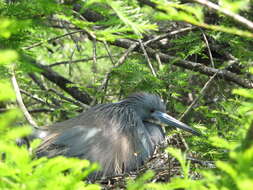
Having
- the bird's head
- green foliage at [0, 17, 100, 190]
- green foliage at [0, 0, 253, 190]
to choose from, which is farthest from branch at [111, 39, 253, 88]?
Result: green foliage at [0, 17, 100, 190]

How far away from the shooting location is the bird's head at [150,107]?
4.46 metres

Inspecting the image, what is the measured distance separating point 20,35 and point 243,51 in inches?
85.2

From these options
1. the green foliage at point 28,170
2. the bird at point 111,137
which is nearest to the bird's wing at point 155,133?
the bird at point 111,137

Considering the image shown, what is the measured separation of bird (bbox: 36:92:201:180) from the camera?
3891 millimetres

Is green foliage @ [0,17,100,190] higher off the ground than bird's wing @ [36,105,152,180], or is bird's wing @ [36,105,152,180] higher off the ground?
green foliage @ [0,17,100,190]

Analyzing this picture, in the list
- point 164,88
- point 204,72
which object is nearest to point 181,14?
point 164,88

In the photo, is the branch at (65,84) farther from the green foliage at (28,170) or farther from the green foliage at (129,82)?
the green foliage at (28,170)

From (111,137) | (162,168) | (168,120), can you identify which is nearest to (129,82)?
(111,137)

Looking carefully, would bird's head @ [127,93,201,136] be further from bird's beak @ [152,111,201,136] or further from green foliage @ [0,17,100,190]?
green foliage @ [0,17,100,190]

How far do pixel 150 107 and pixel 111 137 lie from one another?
2.39 ft

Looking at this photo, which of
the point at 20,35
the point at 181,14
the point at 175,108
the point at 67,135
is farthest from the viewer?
the point at 175,108

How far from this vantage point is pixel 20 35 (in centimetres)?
236

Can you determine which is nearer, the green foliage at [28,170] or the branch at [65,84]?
the green foliage at [28,170]

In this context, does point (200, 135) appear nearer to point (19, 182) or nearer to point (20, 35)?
point (20, 35)
